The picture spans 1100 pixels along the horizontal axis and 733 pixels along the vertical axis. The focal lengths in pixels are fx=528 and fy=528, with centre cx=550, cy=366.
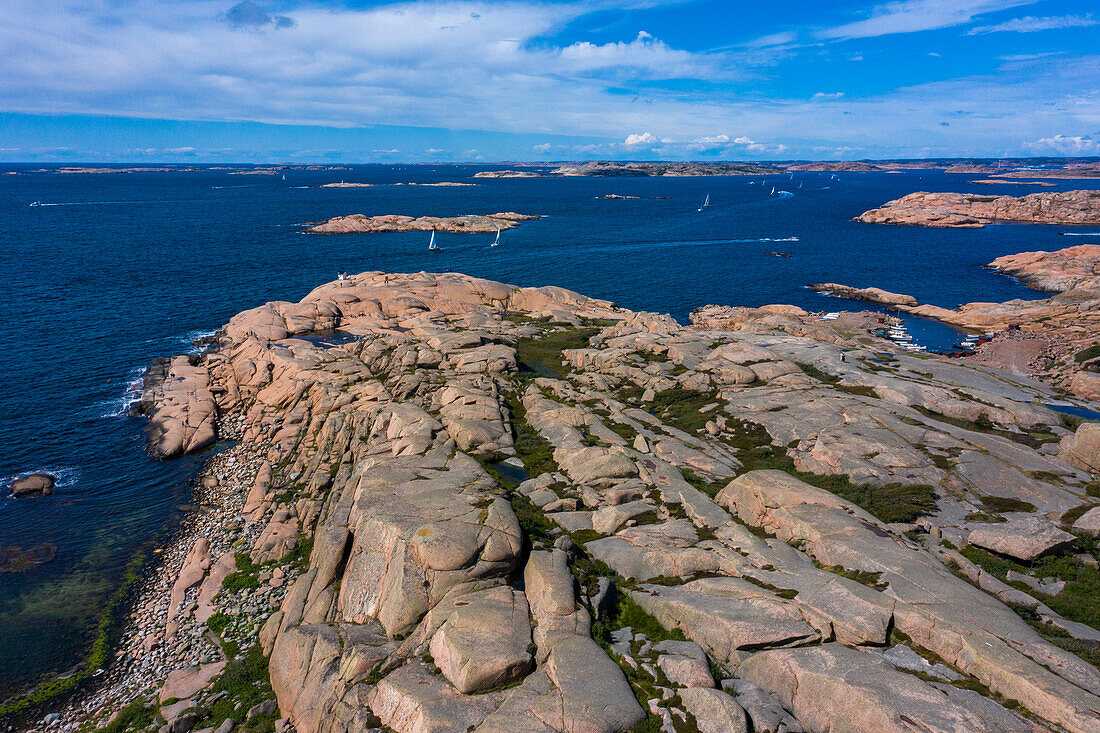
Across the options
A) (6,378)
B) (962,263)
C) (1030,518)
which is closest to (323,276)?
(6,378)

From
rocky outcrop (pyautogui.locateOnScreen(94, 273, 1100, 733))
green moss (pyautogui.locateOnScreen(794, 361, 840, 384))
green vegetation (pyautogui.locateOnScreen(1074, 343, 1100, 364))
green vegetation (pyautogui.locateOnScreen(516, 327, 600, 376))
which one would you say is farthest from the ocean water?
green moss (pyautogui.locateOnScreen(794, 361, 840, 384))

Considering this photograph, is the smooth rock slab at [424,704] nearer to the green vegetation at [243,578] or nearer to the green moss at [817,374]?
the green vegetation at [243,578]

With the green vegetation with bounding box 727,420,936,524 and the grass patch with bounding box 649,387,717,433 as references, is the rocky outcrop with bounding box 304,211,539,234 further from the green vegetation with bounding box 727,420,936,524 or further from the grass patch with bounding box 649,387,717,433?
the green vegetation with bounding box 727,420,936,524

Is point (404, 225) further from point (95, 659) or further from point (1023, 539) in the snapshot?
point (1023, 539)

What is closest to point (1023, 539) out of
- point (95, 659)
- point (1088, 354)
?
point (95, 659)

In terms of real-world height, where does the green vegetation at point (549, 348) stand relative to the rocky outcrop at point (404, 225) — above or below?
below

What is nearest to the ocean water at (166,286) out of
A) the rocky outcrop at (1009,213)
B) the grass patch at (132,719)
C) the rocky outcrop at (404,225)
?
the grass patch at (132,719)

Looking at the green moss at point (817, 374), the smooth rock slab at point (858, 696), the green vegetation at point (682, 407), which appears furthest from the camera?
the green moss at point (817, 374)
